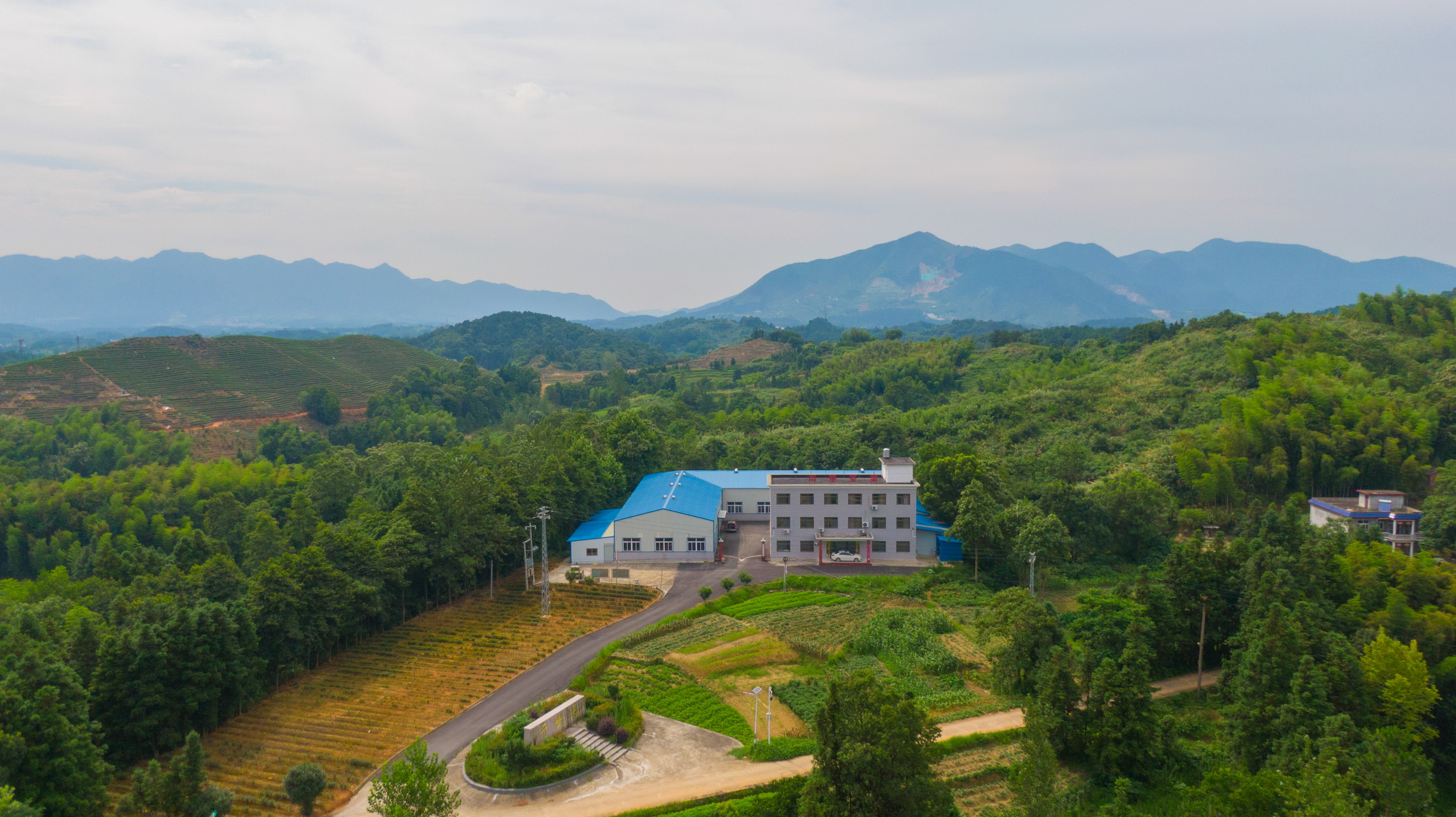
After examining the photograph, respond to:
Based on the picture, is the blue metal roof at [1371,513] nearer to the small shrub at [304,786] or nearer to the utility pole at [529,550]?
the utility pole at [529,550]

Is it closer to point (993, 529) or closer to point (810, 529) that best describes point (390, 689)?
point (810, 529)

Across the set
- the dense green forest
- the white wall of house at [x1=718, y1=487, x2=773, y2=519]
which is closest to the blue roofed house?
the dense green forest

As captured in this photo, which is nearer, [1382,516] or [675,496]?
[1382,516]

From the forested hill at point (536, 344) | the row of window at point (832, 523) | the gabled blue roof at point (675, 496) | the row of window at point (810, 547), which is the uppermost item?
the forested hill at point (536, 344)

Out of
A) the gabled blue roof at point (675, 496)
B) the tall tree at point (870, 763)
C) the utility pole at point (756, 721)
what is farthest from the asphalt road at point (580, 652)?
the tall tree at point (870, 763)

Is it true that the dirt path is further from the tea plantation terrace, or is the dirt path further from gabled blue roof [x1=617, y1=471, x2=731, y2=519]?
gabled blue roof [x1=617, y1=471, x2=731, y2=519]

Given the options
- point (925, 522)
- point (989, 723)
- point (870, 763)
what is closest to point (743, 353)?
point (925, 522)

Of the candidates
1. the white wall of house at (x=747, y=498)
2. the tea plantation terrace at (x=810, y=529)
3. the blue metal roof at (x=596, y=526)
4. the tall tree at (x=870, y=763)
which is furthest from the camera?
the white wall of house at (x=747, y=498)

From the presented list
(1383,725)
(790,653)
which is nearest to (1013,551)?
(790,653)
